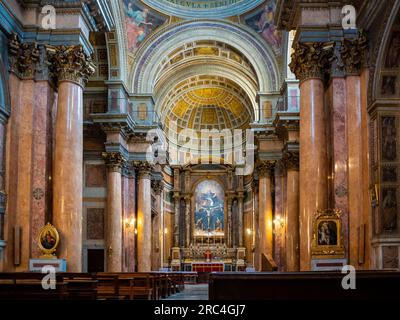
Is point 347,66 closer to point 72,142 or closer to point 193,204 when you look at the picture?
point 72,142

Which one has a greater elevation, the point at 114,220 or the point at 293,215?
the point at 293,215

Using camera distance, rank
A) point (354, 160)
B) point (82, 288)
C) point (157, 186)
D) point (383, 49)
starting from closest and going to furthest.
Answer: point (82, 288), point (383, 49), point (354, 160), point (157, 186)

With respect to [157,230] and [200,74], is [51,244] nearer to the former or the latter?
[157,230]

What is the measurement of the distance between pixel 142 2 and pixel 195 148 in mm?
18687

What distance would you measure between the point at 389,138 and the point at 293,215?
12140 mm

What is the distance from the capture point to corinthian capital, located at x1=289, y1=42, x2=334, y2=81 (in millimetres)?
17609

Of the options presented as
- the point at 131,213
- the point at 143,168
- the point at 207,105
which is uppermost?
the point at 207,105

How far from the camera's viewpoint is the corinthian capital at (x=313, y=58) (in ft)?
57.8

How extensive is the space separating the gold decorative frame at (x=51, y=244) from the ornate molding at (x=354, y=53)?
9.02 meters

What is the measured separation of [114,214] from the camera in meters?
29.1

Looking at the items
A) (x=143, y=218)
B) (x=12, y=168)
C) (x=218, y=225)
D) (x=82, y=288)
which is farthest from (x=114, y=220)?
(x=218, y=225)

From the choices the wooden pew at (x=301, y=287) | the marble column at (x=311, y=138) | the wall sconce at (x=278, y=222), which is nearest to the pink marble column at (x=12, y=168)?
the marble column at (x=311, y=138)
